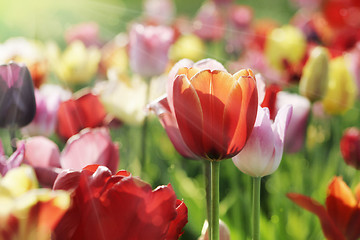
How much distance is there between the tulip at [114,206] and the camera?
33 cm

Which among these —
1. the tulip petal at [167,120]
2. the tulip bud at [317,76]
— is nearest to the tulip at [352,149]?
the tulip bud at [317,76]

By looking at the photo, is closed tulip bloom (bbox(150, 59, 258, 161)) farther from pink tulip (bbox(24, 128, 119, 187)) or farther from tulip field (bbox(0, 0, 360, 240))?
pink tulip (bbox(24, 128, 119, 187))

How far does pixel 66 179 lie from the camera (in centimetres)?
34

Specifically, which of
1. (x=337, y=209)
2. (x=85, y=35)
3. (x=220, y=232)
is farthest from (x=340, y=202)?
(x=85, y=35)

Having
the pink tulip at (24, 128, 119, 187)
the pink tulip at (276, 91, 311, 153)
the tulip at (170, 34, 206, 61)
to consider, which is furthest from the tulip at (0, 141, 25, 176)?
the tulip at (170, 34, 206, 61)

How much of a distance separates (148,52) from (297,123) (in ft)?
1.07

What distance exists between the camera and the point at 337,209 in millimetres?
491

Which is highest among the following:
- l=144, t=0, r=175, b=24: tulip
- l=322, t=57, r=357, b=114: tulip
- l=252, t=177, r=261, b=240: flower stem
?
l=252, t=177, r=261, b=240: flower stem

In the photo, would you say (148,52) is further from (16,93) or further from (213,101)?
(213,101)

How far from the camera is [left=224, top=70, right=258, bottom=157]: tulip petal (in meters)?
0.40

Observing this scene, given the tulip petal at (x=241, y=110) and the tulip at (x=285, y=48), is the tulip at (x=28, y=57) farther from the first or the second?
the tulip at (x=285, y=48)

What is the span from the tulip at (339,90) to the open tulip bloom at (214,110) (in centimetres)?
71

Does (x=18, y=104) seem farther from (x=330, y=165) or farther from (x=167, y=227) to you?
(x=330, y=165)

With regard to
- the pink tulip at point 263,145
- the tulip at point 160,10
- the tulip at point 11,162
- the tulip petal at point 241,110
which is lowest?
the tulip at point 160,10
